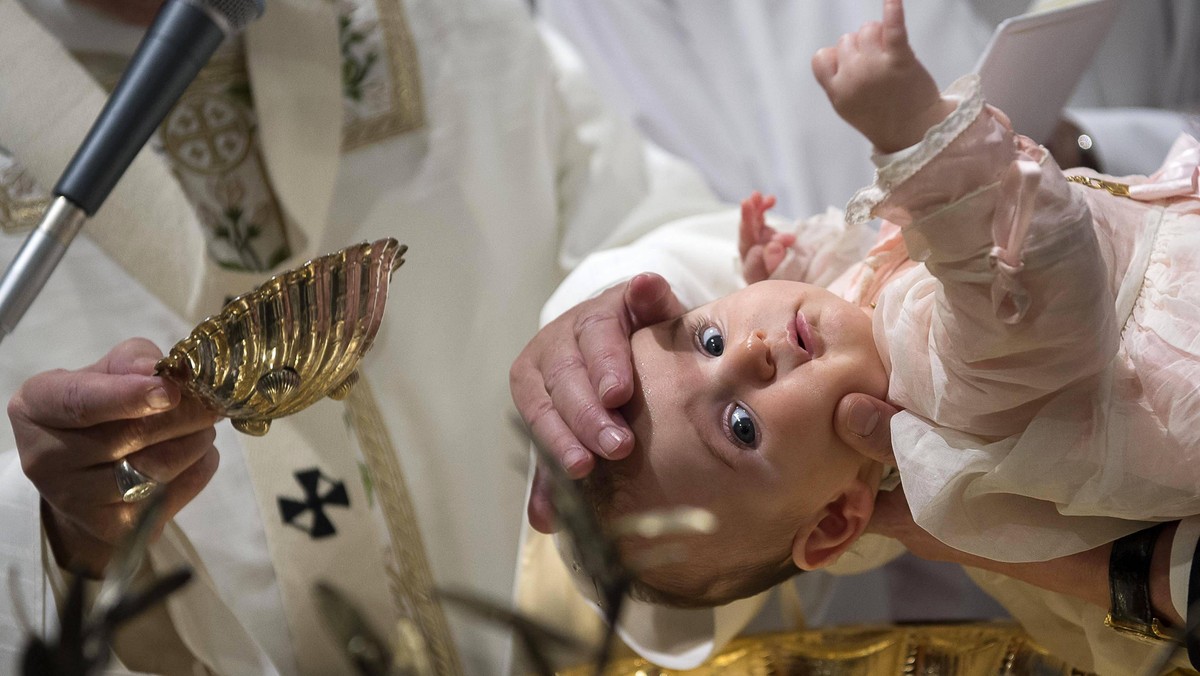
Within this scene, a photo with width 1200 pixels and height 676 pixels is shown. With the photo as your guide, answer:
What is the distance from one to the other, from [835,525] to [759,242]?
0.84 feet

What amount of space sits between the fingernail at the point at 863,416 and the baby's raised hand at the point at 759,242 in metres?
0.19

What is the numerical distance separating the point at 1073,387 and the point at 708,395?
0.23 metres

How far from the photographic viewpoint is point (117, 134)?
0.56 metres

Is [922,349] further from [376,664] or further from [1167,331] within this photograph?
[376,664]

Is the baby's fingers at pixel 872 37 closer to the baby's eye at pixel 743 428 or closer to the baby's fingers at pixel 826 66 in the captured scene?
the baby's fingers at pixel 826 66

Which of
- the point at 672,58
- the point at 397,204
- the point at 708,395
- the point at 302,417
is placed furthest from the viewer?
the point at 672,58

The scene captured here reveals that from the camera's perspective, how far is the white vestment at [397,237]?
79 cm

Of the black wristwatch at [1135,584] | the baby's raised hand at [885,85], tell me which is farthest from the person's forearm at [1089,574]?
the baby's raised hand at [885,85]

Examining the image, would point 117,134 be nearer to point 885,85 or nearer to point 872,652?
point 885,85

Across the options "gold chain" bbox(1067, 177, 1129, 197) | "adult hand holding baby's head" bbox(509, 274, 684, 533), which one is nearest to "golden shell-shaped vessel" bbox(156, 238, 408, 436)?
"adult hand holding baby's head" bbox(509, 274, 684, 533)

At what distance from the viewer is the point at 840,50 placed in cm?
53

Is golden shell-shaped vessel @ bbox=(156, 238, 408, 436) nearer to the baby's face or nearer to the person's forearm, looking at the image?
the baby's face

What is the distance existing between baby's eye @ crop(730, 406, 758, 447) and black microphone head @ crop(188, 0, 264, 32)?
0.40 metres

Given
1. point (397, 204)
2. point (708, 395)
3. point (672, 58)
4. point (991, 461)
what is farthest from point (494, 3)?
point (991, 461)
